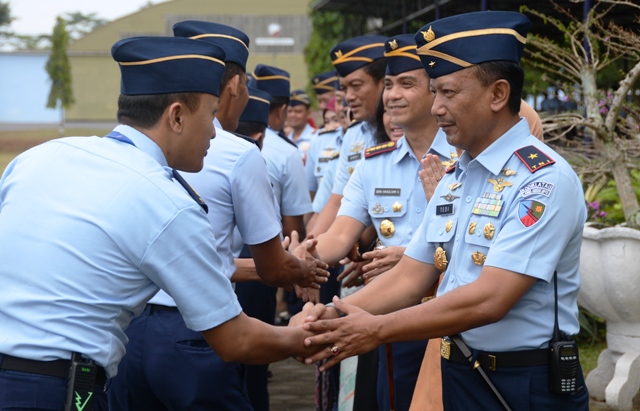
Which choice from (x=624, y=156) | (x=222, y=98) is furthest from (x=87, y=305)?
(x=624, y=156)

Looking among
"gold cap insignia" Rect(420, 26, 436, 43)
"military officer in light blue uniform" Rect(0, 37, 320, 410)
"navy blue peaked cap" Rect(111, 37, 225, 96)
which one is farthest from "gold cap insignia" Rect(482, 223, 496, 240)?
"navy blue peaked cap" Rect(111, 37, 225, 96)

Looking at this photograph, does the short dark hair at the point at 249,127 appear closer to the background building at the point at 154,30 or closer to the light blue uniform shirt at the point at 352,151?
the light blue uniform shirt at the point at 352,151

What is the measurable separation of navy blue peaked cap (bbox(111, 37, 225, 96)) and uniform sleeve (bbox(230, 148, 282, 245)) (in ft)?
2.56

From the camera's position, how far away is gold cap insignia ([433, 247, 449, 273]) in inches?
117

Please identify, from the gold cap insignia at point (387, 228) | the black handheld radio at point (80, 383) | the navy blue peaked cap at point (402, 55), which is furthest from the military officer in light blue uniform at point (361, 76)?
the black handheld radio at point (80, 383)

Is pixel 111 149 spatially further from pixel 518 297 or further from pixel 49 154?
pixel 518 297

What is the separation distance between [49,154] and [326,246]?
208cm

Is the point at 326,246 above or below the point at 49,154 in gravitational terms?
below

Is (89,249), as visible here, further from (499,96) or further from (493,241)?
(499,96)

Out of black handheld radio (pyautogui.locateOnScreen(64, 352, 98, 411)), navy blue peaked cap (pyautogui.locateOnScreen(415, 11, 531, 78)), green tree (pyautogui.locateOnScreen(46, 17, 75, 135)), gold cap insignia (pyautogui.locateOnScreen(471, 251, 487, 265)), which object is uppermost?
navy blue peaked cap (pyautogui.locateOnScreen(415, 11, 531, 78))

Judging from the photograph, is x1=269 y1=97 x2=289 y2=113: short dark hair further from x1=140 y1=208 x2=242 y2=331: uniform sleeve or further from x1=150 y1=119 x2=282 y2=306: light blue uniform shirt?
x1=140 y1=208 x2=242 y2=331: uniform sleeve

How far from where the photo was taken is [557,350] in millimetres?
2629

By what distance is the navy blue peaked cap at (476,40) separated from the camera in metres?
2.76

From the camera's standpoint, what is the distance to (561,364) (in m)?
2.62
